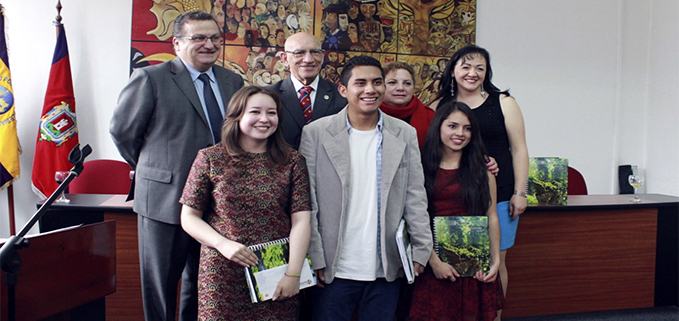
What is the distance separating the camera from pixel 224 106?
2076 mm

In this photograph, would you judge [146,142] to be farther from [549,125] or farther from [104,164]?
[549,125]

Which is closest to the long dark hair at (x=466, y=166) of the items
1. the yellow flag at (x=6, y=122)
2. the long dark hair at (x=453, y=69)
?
the long dark hair at (x=453, y=69)

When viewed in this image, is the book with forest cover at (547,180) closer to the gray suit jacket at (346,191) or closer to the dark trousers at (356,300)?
the gray suit jacket at (346,191)

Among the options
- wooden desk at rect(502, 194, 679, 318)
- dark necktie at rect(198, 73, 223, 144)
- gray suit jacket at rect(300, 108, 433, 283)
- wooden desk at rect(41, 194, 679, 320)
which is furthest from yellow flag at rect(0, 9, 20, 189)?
wooden desk at rect(502, 194, 679, 318)

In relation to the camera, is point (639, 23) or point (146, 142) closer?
point (146, 142)

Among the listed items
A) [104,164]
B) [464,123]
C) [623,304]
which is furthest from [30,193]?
[623,304]

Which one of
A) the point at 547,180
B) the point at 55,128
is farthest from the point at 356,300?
the point at 55,128

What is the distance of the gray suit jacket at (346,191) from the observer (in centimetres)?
179

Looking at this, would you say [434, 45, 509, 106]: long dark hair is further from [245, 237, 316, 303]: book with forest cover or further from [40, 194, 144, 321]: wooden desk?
[40, 194, 144, 321]: wooden desk

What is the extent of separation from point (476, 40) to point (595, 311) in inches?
105

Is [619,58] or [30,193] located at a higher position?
[619,58]

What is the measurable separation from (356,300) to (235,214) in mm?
603

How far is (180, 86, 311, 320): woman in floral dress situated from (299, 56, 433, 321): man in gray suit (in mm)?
115

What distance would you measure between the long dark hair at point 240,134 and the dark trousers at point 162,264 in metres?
0.47
